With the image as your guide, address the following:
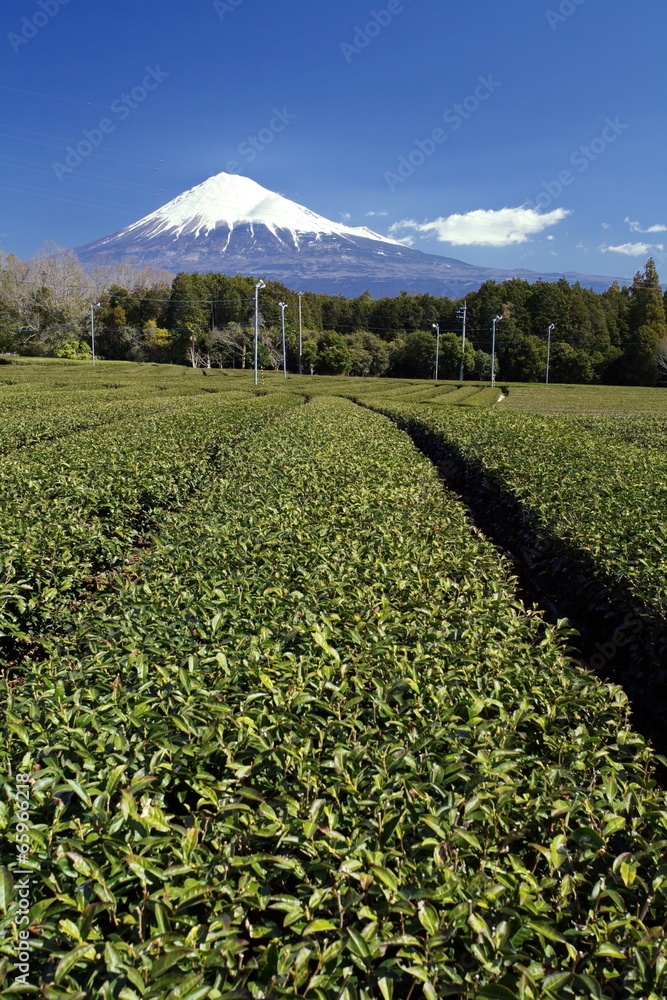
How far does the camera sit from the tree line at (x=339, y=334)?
69.8 m

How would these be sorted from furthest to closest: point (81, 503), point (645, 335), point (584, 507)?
point (645, 335)
point (584, 507)
point (81, 503)

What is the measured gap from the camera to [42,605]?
4957mm

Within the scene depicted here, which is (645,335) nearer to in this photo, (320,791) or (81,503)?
(81,503)

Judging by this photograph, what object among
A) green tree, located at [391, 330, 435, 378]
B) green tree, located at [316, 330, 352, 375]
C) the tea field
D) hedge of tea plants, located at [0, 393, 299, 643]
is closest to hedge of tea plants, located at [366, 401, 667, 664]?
the tea field

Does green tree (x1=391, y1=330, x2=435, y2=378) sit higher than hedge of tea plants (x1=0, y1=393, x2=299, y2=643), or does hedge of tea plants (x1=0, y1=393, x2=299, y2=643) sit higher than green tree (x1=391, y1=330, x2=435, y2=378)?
green tree (x1=391, y1=330, x2=435, y2=378)

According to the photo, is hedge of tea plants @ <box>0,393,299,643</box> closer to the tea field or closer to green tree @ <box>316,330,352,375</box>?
the tea field

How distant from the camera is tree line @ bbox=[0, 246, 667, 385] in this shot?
6981 cm

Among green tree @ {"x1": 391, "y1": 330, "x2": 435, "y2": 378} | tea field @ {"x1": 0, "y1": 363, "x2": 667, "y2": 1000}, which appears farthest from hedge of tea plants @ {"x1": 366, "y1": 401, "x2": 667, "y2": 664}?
green tree @ {"x1": 391, "y1": 330, "x2": 435, "y2": 378}

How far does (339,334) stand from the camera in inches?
3004

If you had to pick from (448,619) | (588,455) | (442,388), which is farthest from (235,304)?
(448,619)

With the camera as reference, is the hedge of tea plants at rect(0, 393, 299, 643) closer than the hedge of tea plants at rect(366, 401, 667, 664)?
Yes

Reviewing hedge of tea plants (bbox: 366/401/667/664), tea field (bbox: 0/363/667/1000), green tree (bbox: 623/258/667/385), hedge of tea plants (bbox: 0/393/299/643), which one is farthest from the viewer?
green tree (bbox: 623/258/667/385)

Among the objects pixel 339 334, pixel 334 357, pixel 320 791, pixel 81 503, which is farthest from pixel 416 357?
pixel 320 791

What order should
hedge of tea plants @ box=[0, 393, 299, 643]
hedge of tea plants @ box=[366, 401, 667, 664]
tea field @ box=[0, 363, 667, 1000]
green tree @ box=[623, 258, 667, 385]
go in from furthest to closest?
green tree @ box=[623, 258, 667, 385], hedge of tea plants @ box=[366, 401, 667, 664], hedge of tea plants @ box=[0, 393, 299, 643], tea field @ box=[0, 363, 667, 1000]
